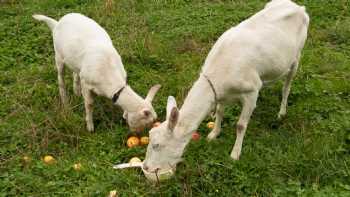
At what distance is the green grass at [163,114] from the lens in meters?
4.53

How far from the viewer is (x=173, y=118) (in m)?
4.28

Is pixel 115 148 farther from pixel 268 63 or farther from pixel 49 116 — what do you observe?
pixel 268 63

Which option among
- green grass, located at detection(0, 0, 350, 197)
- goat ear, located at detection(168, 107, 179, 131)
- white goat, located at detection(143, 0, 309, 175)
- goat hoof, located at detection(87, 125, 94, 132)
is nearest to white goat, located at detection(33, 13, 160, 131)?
goat hoof, located at detection(87, 125, 94, 132)

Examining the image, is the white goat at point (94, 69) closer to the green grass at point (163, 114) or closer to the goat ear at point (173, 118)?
the green grass at point (163, 114)

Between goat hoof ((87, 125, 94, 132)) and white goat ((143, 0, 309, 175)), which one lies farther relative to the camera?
goat hoof ((87, 125, 94, 132))

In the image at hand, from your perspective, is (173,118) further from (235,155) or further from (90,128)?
(90,128)

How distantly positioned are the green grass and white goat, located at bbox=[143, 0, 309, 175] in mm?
278

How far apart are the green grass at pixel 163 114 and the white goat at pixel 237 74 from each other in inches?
10.9

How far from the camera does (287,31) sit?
5.36 m

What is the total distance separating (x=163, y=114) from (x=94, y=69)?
0.99m

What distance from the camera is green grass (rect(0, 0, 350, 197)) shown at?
4.53 metres

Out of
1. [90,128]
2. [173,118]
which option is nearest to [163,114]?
[90,128]

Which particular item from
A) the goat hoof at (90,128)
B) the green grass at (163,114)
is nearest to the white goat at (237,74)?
the green grass at (163,114)

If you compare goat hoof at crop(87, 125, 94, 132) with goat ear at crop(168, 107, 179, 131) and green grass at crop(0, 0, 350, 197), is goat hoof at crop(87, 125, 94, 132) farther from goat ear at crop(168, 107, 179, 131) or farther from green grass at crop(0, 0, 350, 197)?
goat ear at crop(168, 107, 179, 131)
